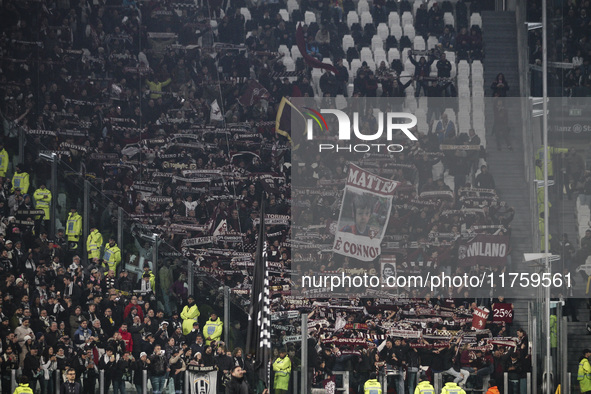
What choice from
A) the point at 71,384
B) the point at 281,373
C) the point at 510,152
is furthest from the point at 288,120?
the point at 71,384

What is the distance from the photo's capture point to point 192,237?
23.0 m

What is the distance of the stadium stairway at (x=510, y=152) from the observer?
22.4m

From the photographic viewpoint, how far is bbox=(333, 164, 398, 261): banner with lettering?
2280 centimetres

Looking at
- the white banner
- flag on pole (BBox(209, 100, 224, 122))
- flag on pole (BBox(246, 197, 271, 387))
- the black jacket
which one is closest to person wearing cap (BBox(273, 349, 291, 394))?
flag on pole (BBox(246, 197, 271, 387))

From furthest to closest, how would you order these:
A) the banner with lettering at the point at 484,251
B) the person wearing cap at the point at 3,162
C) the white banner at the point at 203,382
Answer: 1. the banner with lettering at the point at 484,251
2. the person wearing cap at the point at 3,162
3. the white banner at the point at 203,382

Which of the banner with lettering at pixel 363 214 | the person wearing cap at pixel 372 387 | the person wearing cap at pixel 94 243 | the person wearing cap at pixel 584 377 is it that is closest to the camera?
the person wearing cap at pixel 372 387

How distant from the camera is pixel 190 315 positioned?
780 inches

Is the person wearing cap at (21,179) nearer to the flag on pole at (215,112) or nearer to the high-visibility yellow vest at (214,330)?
the high-visibility yellow vest at (214,330)

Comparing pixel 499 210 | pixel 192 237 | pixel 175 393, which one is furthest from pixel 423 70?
pixel 175 393

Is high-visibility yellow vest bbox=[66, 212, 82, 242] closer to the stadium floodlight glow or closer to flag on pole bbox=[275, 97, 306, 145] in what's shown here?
flag on pole bbox=[275, 97, 306, 145]

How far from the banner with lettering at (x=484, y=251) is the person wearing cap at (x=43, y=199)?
7620 millimetres

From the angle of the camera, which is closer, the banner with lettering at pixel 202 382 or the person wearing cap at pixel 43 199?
the banner with lettering at pixel 202 382

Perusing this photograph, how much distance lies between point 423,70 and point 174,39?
5651 mm

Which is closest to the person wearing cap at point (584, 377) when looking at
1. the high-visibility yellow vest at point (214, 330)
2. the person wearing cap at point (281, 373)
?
the person wearing cap at point (281, 373)
